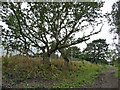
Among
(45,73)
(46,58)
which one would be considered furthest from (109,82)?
(46,58)

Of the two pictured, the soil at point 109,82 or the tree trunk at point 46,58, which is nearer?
the soil at point 109,82

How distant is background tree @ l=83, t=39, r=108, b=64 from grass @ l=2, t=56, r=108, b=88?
19cm

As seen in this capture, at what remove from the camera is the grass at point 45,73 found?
250 centimetres

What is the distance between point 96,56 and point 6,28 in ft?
9.39

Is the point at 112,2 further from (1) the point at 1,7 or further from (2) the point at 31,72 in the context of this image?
(1) the point at 1,7

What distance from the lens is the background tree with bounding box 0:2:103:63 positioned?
3.24m

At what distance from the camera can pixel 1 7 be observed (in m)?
3.26

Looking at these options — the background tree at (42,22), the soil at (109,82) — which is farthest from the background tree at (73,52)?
the soil at (109,82)

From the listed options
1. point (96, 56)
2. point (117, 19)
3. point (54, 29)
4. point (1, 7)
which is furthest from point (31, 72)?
point (117, 19)

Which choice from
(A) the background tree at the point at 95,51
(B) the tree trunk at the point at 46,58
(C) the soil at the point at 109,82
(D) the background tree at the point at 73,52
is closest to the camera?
(C) the soil at the point at 109,82

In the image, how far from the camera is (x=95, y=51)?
3.21 m

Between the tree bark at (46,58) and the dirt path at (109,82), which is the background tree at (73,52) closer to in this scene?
the tree bark at (46,58)

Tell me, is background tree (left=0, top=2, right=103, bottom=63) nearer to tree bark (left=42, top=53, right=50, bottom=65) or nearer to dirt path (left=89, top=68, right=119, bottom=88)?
tree bark (left=42, top=53, right=50, bottom=65)

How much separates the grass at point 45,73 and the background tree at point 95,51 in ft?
0.64
